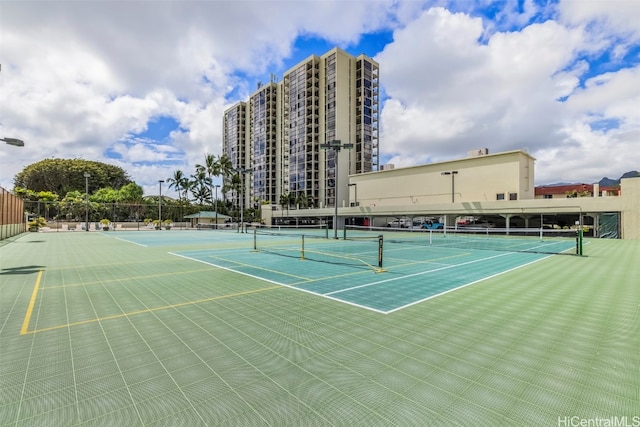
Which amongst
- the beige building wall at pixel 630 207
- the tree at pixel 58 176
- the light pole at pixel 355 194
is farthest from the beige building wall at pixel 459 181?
the tree at pixel 58 176

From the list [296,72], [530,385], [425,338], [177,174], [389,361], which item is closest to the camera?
[530,385]

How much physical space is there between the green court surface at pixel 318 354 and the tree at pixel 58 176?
348ft

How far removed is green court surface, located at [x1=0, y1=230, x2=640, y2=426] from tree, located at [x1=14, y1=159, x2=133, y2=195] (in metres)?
106

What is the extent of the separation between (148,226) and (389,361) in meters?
62.5

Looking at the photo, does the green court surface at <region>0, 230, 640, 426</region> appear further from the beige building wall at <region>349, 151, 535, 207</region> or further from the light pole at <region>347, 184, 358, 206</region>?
the light pole at <region>347, 184, 358, 206</region>

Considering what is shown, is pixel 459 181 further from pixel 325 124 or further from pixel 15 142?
pixel 15 142

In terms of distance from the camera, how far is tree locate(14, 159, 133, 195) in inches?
3568

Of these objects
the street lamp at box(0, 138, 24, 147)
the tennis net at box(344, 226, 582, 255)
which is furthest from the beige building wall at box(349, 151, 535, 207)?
the street lamp at box(0, 138, 24, 147)

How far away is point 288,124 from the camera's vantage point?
96.6 metres

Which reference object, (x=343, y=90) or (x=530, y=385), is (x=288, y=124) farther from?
(x=530, y=385)

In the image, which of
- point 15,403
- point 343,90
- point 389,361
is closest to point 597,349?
point 389,361

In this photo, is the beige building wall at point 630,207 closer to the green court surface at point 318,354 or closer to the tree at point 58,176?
the green court surface at point 318,354

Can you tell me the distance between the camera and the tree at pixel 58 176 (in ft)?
297

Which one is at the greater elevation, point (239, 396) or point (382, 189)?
point (382, 189)
